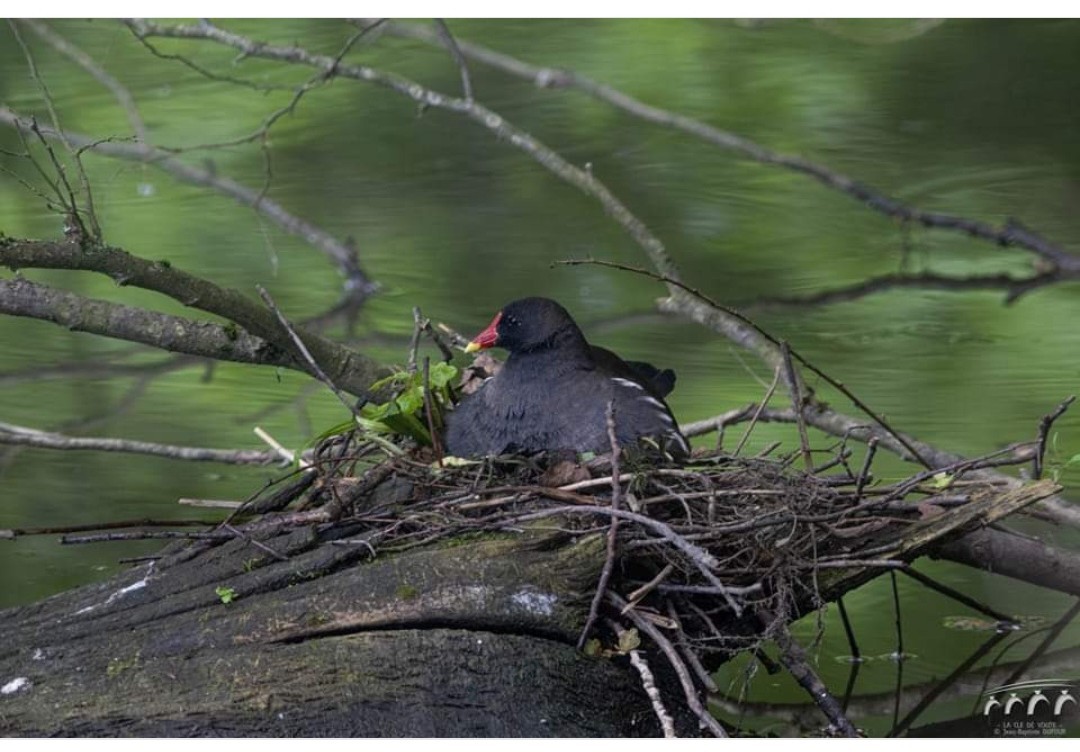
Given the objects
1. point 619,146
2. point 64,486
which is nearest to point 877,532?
point 619,146

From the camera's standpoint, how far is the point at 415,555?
8.79 ft

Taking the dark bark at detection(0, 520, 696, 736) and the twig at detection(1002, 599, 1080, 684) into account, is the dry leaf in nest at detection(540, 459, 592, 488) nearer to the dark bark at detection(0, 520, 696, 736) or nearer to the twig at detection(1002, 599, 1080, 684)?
the dark bark at detection(0, 520, 696, 736)

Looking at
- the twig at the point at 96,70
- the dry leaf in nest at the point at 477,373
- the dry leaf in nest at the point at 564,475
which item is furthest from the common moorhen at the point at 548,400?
the twig at the point at 96,70

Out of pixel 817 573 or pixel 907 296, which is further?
pixel 907 296

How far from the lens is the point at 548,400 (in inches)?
122

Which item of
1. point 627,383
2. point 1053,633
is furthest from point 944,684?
point 627,383

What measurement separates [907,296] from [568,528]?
2.52 meters

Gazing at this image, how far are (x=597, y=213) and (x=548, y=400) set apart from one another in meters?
2.16

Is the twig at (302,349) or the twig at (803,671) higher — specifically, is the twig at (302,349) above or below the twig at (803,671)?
above

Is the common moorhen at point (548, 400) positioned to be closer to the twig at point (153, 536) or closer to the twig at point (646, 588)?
the twig at point (646, 588)

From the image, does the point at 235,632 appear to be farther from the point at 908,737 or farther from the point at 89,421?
the point at 89,421

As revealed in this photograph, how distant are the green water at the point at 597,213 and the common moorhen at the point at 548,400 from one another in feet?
5.13

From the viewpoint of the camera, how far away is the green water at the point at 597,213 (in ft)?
15.5

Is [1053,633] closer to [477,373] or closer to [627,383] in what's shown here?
[627,383]
